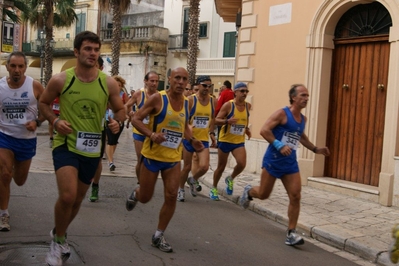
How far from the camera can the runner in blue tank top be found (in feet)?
21.2

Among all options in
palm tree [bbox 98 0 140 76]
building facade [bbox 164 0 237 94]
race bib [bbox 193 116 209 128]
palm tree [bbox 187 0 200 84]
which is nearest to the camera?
race bib [bbox 193 116 209 128]

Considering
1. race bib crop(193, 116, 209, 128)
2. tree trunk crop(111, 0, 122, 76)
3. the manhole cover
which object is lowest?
the manhole cover

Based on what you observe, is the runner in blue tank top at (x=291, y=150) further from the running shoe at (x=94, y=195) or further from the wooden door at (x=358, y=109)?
the wooden door at (x=358, y=109)

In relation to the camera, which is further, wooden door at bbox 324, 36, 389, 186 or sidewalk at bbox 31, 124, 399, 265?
wooden door at bbox 324, 36, 389, 186

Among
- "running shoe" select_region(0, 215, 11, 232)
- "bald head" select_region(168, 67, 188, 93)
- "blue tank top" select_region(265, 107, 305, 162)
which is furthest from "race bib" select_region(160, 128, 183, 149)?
"running shoe" select_region(0, 215, 11, 232)

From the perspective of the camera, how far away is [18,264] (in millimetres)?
4859

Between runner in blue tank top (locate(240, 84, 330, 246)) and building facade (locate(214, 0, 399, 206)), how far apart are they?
3292mm

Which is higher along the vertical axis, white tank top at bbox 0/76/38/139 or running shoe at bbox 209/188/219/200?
white tank top at bbox 0/76/38/139

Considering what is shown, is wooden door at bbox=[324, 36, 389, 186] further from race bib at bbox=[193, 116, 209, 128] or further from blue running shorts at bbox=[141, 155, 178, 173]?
blue running shorts at bbox=[141, 155, 178, 173]

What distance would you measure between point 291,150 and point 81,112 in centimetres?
263

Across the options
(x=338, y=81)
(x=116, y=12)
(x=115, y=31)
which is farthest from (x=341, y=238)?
(x=115, y=31)

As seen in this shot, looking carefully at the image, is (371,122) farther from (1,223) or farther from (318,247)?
(1,223)

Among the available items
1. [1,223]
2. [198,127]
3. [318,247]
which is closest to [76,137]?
[1,223]

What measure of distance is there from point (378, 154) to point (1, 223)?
6656 millimetres
